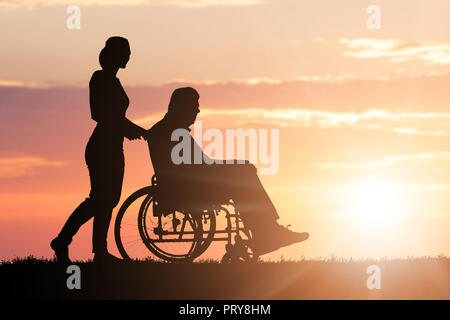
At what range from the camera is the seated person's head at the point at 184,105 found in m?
12.0

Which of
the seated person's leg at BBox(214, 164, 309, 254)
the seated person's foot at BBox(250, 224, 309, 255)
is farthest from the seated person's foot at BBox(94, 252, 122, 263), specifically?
the seated person's foot at BBox(250, 224, 309, 255)

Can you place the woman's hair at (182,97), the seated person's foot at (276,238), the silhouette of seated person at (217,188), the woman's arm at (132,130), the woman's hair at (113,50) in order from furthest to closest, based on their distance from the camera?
the seated person's foot at (276,238) < the silhouette of seated person at (217,188) < the woman's hair at (182,97) < the woman's arm at (132,130) < the woman's hair at (113,50)

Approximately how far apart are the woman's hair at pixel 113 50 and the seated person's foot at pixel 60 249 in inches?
82.2

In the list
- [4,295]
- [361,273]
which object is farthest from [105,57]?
[361,273]

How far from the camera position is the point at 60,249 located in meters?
11.8

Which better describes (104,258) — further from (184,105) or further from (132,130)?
(184,105)

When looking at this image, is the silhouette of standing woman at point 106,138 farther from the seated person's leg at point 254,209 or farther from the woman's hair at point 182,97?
the seated person's leg at point 254,209

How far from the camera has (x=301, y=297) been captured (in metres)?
10.4

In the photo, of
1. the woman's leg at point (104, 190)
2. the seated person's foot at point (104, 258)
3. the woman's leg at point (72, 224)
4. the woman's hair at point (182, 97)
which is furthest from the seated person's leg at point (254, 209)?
the woman's leg at point (72, 224)

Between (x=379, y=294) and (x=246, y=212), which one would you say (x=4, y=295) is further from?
(x=379, y=294)

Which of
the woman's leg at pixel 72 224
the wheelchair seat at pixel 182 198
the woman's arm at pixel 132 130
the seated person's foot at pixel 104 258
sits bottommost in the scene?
the seated person's foot at pixel 104 258

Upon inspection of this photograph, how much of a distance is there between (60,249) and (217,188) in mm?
2005

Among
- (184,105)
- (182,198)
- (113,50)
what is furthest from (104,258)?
(113,50)

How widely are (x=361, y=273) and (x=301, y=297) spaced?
4.46 ft
